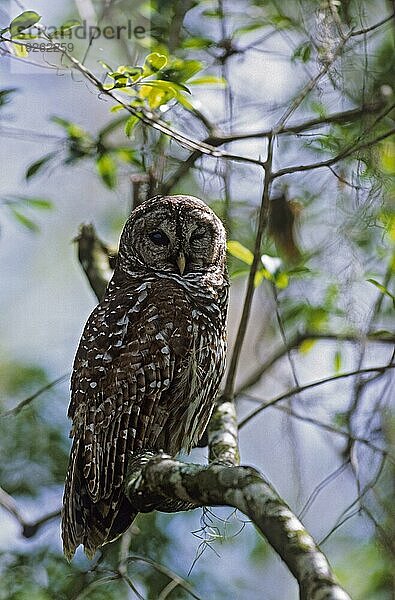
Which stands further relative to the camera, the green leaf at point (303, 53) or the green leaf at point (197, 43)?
the green leaf at point (197, 43)

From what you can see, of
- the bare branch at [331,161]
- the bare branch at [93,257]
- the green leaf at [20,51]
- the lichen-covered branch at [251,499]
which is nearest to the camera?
the lichen-covered branch at [251,499]

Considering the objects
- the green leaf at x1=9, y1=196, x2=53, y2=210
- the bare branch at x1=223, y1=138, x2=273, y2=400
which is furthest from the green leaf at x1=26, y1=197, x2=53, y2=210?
the bare branch at x1=223, y1=138, x2=273, y2=400

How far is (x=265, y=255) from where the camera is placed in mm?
3133

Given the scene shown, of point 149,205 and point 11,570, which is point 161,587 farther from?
point 149,205

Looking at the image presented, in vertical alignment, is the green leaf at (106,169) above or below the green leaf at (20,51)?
below

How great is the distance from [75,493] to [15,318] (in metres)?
4.95

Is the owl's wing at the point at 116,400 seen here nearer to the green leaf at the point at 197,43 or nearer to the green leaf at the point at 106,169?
the green leaf at the point at 106,169

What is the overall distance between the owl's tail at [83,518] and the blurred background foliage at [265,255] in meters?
0.26

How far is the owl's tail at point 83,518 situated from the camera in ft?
9.04

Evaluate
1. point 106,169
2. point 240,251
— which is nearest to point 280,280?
point 240,251

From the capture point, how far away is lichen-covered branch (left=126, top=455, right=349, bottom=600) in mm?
1475

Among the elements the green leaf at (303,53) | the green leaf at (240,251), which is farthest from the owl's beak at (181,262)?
the green leaf at (303,53)

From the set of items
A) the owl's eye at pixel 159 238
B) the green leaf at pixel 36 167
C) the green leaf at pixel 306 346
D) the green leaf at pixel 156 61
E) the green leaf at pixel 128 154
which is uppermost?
the green leaf at pixel 156 61

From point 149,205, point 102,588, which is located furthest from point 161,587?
point 149,205
